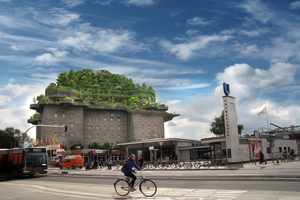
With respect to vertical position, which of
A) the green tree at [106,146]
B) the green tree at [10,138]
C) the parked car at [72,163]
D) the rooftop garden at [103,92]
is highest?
the rooftop garden at [103,92]

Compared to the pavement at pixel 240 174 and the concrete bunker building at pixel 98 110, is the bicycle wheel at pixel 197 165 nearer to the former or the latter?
the pavement at pixel 240 174

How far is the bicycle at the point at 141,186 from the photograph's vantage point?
10.2 meters

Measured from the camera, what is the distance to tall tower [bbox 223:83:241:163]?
3003 centimetres

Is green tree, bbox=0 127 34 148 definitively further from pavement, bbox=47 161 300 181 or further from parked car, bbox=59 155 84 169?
pavement, bbox=47 161 300 181

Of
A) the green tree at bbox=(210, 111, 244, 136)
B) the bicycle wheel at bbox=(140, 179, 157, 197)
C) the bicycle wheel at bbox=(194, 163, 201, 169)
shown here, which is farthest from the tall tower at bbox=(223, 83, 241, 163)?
the green tree at bbox=(210, 111, 244, 136)

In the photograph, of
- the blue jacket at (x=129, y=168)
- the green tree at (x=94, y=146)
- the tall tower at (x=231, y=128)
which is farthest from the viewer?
the green tree at (x=94, y=146)

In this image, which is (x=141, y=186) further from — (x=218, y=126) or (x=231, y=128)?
(x=218, y=126)

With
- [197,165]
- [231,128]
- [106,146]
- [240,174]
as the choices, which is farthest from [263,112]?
[106,146]

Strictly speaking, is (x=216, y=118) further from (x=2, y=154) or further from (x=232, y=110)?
(x=2, y=154)

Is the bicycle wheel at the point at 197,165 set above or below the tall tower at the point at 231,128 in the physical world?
below

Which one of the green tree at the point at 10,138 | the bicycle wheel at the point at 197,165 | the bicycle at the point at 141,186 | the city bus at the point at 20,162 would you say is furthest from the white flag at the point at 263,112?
the green tree at the point at 10,138

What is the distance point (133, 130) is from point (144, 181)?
239ft

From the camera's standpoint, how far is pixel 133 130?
8262 cm

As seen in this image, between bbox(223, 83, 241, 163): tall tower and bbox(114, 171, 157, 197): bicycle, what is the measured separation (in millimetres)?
21656
